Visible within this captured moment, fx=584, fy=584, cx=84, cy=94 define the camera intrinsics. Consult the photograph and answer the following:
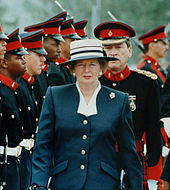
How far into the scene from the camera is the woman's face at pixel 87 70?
5.01m

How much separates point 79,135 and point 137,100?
5.37 feet

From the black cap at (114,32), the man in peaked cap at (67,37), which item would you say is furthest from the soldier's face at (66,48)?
the black cap at (114,32)

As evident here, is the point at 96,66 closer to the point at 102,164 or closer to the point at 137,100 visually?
the point at 102,164

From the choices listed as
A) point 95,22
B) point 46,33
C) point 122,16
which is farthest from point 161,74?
point 122,16

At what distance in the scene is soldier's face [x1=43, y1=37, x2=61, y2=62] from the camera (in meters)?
7.88

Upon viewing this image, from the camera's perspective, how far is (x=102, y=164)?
4855 millimetres

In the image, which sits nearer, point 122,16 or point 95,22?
point 95,22

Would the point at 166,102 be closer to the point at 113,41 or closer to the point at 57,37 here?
the point at 113,41

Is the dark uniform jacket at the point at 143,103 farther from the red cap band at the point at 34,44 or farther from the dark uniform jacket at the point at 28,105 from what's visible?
the red cap band at the point at 34,44

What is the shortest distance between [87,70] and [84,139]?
0.60m

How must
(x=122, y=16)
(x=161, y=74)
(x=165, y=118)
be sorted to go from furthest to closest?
(x=122, y=16), (x=161, y=74), (x=165, y=118)

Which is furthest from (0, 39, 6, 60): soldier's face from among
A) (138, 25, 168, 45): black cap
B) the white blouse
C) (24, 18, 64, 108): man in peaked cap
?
(138, 25, 168, 45): black cap

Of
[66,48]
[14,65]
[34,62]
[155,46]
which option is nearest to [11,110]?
[14,65]

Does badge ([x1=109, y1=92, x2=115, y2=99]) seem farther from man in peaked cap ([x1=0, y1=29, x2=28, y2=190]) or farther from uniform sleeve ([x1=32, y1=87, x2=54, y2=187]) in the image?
man in peaked cap ([x1=0, y1=29, x2=28, y2=190])
